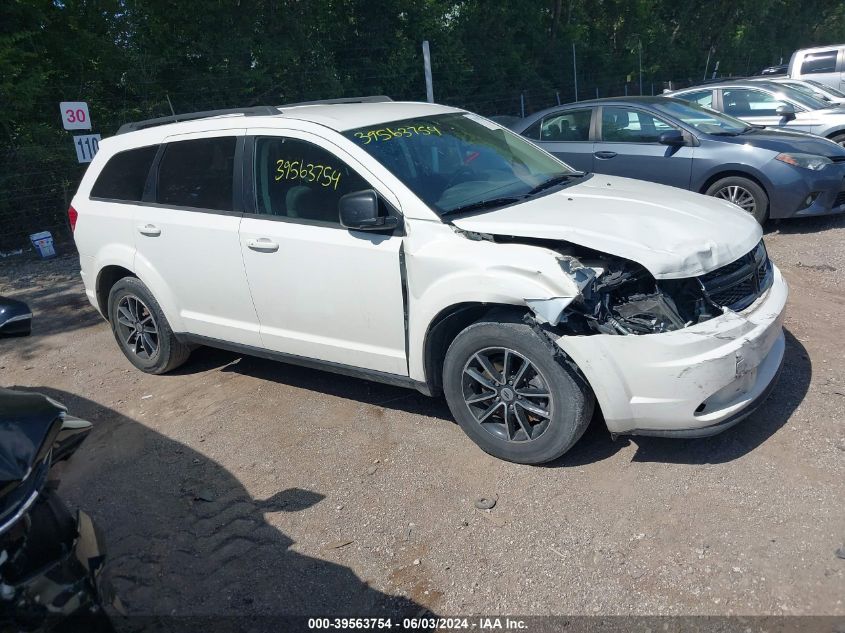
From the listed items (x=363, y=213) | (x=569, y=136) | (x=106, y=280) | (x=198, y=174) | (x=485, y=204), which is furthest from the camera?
(x=569, y=136)

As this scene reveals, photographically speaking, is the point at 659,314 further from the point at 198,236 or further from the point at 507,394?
the point at 198,236

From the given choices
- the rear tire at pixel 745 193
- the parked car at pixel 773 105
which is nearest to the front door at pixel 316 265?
the rear tire at pixel 745 193

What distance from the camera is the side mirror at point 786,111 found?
10.6 metres

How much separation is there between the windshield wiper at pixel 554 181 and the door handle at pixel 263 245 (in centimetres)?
158

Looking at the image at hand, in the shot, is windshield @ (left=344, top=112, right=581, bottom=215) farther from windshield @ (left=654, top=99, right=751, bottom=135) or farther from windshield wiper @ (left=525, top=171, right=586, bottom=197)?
windshield @ (left=654, top=99, right=751, bottom=135)

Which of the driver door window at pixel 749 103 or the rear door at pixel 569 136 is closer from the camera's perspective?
the rear door at pixel 569 136

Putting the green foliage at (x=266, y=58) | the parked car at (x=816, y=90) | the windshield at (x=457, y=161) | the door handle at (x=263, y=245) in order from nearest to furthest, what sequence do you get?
the windshield at (x=457, y=161) < the door handle at (x=263, y=245) < the green foliage at (x=266, y=58) < the parked car at (x=816, y=90)

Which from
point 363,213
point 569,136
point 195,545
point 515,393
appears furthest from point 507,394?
point 569,136

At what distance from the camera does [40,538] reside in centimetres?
240

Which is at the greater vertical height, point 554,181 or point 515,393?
point 554,181

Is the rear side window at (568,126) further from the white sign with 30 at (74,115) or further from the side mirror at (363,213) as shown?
the white sign with 30 at (74,115)

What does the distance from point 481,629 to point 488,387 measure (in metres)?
1.34

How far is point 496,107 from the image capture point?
779 inches

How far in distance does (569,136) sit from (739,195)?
214 cm
